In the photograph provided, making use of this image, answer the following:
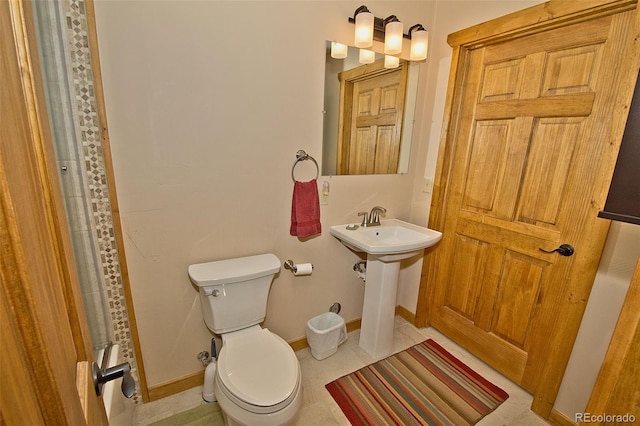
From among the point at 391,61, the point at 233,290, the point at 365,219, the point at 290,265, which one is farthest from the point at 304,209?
the point at 391,61

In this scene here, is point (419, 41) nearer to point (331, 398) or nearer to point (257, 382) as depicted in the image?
point (257, 382)

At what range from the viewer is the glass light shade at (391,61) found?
1.86 meters

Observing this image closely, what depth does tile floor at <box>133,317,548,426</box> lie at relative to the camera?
4.97ft

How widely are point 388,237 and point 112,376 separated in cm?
173

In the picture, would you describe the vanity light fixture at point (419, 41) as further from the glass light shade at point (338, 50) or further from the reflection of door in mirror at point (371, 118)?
the glass light shade at point (338, 50)

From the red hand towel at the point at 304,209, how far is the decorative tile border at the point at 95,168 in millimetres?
896

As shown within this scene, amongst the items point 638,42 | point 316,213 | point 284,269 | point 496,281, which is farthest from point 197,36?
point 496,281

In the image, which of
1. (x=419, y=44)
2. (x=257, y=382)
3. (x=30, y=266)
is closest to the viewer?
(x=30, y=266)

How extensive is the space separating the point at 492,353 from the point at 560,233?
90 cm

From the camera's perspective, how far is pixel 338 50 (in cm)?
167

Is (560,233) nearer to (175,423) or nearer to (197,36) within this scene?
(197,36)

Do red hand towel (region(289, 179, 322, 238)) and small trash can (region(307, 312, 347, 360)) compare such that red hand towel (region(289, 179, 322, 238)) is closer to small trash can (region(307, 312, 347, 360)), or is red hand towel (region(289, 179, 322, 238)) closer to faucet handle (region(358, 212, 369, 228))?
faucet handle (region(358, 212, 369, 228))

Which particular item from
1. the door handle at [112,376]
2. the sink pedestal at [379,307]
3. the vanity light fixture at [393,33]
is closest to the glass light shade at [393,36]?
the vanity light fixture at [393,33]
